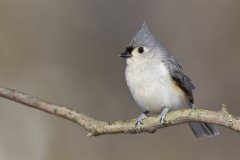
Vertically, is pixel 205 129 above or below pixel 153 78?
below

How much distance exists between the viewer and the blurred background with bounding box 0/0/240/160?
6.06m

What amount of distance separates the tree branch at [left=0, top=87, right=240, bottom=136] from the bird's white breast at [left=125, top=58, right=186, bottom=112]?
0.71 meters

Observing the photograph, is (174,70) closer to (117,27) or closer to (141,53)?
(141,53)

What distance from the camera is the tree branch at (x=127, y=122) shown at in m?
3.12

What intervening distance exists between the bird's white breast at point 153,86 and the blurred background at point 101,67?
1.67m

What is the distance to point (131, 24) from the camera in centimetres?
642

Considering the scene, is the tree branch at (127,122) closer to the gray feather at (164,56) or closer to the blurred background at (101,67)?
the gray feather at (164,56)

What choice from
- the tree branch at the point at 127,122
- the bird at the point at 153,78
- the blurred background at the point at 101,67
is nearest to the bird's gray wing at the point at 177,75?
the bird at the point at 153,78

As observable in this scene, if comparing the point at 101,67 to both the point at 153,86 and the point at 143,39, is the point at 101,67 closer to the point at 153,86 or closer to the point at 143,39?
→ the point at 143,39

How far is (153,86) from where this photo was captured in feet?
13.8

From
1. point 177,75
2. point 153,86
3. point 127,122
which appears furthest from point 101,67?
point 127,122

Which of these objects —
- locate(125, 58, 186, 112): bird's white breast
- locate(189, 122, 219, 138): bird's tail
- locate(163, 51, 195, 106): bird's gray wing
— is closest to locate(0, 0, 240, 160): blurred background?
locate(189, 122, 219, 138): bird's tail

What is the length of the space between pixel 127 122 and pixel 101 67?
306 cm

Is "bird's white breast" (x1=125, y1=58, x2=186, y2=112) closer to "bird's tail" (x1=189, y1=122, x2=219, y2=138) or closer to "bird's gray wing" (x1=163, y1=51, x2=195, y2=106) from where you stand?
"bird's gray wing" (x1=163, y1=51, x2=195, y2=106)
